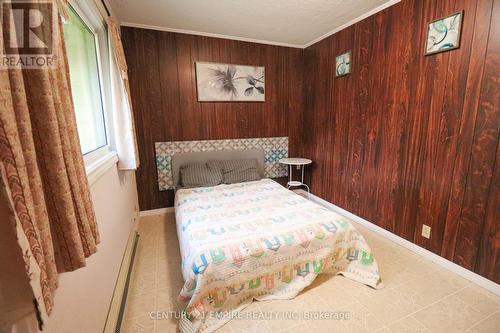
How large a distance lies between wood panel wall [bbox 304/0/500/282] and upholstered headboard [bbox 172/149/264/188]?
110 centimetres

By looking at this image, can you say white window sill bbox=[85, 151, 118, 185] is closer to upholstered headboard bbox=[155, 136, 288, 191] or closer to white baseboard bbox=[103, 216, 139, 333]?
white baseboard bbox=[103, 216, 139, 333]

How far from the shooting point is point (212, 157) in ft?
11.0

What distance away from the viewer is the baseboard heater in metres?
1.41

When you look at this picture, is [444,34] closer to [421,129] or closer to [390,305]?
[421,129]

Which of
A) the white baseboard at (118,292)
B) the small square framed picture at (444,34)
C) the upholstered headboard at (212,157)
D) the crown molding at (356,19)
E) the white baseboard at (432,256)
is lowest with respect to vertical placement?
the white baseboard at (432,256)

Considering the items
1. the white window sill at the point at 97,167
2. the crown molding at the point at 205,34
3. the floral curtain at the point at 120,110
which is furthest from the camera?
the crown molding at the point at 205,34

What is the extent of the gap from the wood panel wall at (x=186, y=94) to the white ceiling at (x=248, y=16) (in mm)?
175

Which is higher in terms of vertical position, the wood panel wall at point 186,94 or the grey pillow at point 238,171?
the wood panel wall at point 186,94

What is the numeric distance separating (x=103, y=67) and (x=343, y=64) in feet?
8.84

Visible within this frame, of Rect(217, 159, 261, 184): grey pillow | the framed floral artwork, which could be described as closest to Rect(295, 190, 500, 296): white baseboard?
Rect(217, 159, 261, 184): grey pillow

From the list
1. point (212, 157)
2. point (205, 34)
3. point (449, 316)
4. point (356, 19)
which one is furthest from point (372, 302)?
point (205, 34)

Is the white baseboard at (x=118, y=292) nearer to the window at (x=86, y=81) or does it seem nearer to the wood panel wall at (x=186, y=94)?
the window at (x=86, y=81)

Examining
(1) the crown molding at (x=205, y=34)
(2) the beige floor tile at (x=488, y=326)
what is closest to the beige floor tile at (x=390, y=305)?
(2) the beige floor tile at (x=488, y=326)

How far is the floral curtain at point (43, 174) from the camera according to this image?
0.50 meters
